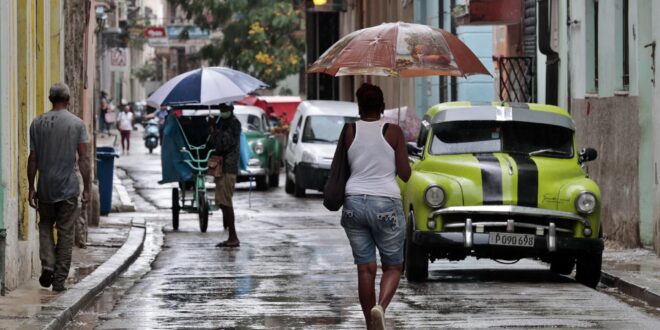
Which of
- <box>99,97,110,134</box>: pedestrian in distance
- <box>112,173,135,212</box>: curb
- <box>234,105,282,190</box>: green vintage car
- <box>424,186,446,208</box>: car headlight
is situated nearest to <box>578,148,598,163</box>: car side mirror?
<box>424,186,446,208</box>: car headlight

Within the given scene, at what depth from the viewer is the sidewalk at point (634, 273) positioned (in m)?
14.6

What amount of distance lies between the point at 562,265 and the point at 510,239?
6.00 feet

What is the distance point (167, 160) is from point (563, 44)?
6.05 m

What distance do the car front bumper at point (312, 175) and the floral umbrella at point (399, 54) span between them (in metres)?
15.0

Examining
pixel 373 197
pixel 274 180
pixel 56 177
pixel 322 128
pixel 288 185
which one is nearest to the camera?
pixel 373 197

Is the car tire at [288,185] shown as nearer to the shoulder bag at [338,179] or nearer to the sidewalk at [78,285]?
the sidewalk at [78,285]

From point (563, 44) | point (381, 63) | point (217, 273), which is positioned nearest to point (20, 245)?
point (217, 273)

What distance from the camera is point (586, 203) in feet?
50.6

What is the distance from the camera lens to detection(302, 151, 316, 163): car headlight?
3161 cm

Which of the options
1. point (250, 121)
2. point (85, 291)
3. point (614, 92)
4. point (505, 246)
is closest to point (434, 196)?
point (505, 246)

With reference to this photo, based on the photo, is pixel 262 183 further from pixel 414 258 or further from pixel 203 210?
pixel 414 258

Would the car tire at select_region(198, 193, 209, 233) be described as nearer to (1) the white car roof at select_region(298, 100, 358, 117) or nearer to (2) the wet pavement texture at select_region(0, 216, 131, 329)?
(2) the wet pavement texture at select_region(0, 216, 131, 329)

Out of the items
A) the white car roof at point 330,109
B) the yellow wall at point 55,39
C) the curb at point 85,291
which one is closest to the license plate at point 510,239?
the curb at point 85,291

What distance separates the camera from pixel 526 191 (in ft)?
50.6
